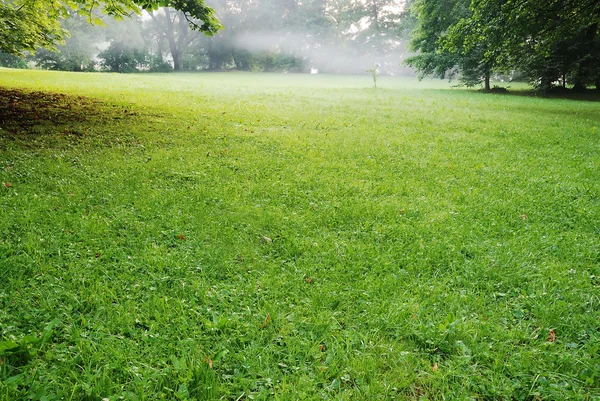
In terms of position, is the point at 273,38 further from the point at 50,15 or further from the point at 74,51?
the point at 50,15

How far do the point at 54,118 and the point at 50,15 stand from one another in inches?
299

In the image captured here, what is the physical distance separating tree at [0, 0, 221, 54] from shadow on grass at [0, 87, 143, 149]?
2.51m

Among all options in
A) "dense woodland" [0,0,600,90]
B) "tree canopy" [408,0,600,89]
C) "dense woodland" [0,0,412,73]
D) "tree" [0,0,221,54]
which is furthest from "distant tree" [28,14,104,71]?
"tree canopy" [408,0,600,89]

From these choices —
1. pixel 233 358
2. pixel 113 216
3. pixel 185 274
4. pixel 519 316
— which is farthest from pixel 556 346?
pixel 113 216

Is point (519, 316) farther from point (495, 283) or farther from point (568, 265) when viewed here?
point (568, 265)

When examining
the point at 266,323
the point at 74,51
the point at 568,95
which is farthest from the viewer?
the point at 74,51

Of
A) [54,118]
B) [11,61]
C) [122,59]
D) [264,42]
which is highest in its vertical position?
[264,42]

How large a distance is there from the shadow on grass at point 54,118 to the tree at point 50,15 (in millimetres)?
2511

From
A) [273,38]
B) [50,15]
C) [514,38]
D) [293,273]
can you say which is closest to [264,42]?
[273,38]

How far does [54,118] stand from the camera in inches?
341

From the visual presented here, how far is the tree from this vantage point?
10148mm

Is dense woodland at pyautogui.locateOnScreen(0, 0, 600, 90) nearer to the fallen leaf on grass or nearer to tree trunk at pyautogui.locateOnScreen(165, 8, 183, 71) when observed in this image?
tree trunk at pyautogui.locateOnScreen(165, 8, 183, 71)

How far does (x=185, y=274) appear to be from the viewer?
3281 mm

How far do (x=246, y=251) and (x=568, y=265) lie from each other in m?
3.36
